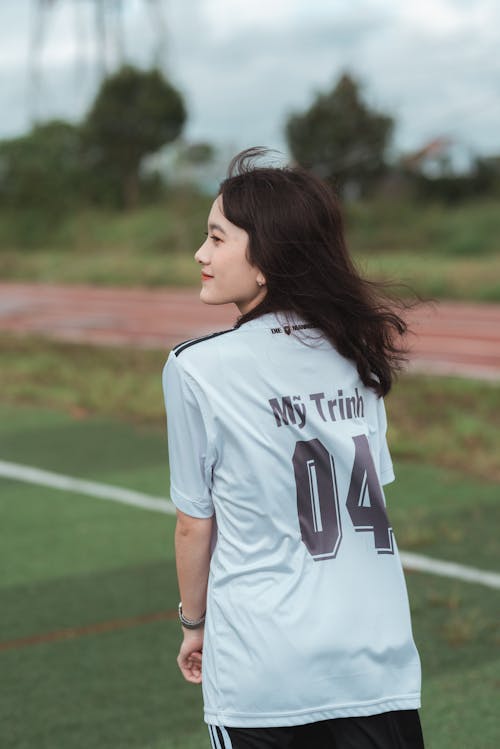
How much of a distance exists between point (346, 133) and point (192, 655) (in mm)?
31089

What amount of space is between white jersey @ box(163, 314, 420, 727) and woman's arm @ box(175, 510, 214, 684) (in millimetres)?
30

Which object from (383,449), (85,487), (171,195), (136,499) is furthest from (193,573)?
(171,195)

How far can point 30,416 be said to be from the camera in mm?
10617

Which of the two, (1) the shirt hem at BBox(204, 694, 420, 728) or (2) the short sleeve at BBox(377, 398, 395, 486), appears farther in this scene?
(2) the short sleeve at BBox(377, 398, 395, 486)

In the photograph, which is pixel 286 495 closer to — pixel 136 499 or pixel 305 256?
pixel 305 256

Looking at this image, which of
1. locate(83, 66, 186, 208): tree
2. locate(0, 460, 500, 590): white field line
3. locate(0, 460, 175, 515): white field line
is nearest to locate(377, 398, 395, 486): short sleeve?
locate(0, 460, 500, 590): white field line

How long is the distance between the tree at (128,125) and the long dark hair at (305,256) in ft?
131

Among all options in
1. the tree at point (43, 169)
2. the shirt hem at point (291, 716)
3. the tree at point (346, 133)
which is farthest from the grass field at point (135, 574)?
the tree at point (43, 169)

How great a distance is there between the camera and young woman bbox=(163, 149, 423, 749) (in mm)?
2258

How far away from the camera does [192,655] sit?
97.8 inches

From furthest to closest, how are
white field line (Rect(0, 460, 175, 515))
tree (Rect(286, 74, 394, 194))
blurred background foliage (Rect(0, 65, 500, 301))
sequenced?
tree (Rect(286, 74, 394, 194)) < blurred background foliage (Rect(0, 65, 500, 301)) < white field line (Rect(0, 460, 175, 515))

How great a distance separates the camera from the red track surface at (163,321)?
602 inches

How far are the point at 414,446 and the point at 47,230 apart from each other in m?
31.3

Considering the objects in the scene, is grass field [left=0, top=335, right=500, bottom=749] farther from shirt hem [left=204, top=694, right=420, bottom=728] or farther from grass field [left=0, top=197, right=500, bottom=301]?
grass field [left=0, top=197, right=500, bottom=301]
